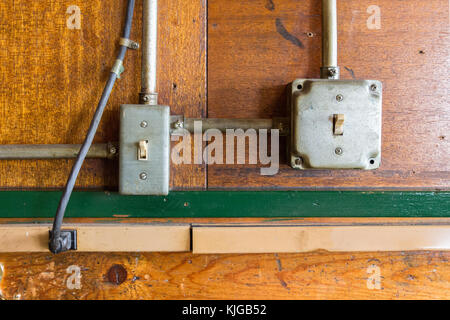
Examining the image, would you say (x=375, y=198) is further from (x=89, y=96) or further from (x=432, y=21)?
(x=89, y=96)

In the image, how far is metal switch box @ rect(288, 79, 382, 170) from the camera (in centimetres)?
63

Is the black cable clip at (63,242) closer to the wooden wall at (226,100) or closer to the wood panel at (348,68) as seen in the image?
the wooden wall at (226,100)

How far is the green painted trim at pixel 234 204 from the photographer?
670 mm

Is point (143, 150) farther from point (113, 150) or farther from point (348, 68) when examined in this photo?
point (348, 68)

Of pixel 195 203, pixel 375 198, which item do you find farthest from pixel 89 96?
pixel 375 198

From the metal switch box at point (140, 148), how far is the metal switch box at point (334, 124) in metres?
0.26

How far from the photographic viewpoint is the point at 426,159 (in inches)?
27.6

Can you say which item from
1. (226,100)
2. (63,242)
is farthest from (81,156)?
(226,100)

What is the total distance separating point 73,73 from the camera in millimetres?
683

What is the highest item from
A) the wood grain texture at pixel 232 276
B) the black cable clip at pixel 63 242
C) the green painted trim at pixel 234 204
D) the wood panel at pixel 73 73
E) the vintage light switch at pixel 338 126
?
the wood panel at pixel 73 73

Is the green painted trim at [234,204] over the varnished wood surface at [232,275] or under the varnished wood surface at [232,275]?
over

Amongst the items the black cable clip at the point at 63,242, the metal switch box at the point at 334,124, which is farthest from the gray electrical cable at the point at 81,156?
the metal switch box at the point at 334,124

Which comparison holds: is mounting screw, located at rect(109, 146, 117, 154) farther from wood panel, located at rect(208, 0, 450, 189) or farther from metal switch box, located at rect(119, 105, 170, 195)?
wood panel, located at rect(208, 0, 450, 189)

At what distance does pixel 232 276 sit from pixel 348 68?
504 mm
